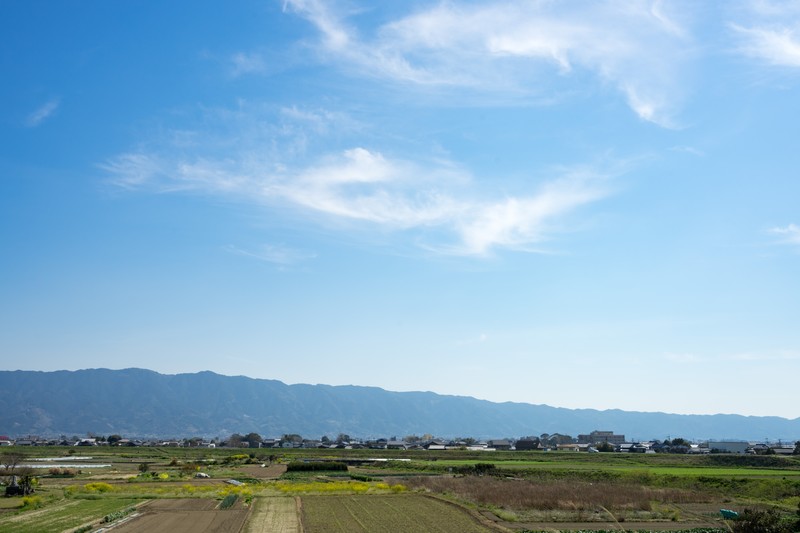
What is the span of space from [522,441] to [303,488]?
127 meters

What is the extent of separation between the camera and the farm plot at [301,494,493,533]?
30.3 meters

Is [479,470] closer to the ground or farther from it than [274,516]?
closer to the ground

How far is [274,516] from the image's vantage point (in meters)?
34.8

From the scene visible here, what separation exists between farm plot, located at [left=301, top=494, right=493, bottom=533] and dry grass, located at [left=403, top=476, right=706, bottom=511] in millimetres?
3678

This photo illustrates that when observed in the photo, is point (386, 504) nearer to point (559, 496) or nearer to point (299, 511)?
point (299, 511)

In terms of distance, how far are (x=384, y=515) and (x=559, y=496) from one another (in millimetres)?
14160

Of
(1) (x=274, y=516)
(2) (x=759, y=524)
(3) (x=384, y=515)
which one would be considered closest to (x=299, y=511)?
(1) (x=274, y=516)

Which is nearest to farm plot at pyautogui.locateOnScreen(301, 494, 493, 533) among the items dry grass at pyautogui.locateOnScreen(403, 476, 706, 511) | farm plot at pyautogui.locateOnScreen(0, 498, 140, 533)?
dry grass at pyautogui.locateOnScreen(403, 476, 706, 511)

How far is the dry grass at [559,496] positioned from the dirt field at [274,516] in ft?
38.5

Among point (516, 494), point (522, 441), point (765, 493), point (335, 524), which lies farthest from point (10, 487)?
point (522, 441)

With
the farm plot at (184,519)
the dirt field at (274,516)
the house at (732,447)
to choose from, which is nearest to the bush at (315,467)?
the dirt field at (274,516)

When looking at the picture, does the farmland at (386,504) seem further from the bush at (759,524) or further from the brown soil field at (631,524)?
the bush at (759,524)

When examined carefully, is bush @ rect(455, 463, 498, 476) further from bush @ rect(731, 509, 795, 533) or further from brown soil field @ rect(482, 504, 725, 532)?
bush @ rect(731, 509, 795, 533)

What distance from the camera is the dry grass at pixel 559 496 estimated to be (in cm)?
3969
